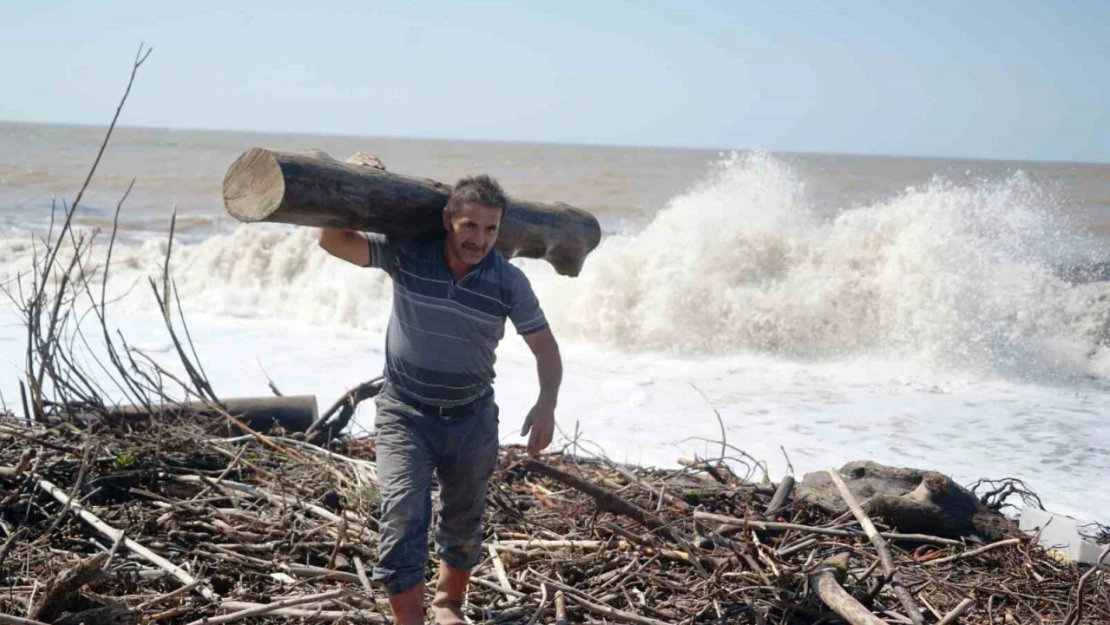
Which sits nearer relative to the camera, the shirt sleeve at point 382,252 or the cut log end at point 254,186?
the cut log end at point 254,186

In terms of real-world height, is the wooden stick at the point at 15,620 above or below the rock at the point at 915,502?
below

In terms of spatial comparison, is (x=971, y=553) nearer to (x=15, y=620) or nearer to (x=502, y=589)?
(x=502, y=589)

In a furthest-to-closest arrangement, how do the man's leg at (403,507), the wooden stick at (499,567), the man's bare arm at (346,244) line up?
the wooden stick at (499,567), the man's bare arm at (346,244), the man's leg at (403,507)

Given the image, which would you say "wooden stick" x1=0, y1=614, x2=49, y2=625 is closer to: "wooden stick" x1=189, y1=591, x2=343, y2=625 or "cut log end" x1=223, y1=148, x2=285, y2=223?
"wooden stick" x1=189, y1=591, x2=343, y2=625

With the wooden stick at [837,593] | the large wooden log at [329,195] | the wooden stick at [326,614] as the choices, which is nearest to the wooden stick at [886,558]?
the wooden stick at [837,593]

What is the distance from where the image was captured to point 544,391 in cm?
351

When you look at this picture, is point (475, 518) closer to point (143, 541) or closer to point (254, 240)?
point (143, 541)

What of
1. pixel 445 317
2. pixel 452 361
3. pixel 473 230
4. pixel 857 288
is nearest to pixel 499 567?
pixel 452 361

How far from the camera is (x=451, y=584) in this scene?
349 cm

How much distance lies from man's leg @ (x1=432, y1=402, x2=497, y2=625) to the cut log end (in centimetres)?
98

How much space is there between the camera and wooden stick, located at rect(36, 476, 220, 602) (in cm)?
346

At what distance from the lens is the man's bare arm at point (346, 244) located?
3.44 metres

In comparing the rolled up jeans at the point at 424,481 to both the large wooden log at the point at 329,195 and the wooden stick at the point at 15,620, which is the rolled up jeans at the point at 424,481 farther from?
the wooden stick at the point at 15,620

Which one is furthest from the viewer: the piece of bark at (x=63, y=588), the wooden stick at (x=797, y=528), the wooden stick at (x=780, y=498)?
the wooden stick at (x=780, y=498)
